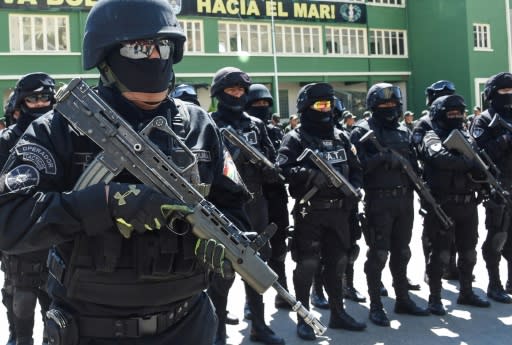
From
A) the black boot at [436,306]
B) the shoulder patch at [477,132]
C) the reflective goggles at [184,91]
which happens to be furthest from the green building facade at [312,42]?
the black boot at [436,306]

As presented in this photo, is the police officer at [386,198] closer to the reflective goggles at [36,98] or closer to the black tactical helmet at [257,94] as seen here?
the black tactical helmet at [257,94]

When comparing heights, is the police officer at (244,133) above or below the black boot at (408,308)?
above

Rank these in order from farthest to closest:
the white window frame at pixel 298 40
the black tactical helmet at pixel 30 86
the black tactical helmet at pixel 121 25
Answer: the white window frame at pixel 298 40 → the black tactical helmet at pixel 30 86 → the black tactical helmet at pixel 121 25

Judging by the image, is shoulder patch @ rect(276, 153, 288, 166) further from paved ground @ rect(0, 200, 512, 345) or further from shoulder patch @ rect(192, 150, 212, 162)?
shoulder patch @ rect(192, 150, 212, 162)

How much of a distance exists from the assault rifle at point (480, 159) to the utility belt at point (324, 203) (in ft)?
4.04

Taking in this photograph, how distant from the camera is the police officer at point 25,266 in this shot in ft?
14.9

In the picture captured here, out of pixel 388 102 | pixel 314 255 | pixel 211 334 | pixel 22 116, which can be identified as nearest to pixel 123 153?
pixel 211 334

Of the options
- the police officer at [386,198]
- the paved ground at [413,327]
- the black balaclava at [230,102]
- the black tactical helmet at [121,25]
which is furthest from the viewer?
the police officer at [386,198]

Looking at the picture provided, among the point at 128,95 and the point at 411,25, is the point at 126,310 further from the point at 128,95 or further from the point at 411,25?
the point at 411,25

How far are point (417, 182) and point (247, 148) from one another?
1627mm

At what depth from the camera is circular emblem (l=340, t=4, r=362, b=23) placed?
33.8m

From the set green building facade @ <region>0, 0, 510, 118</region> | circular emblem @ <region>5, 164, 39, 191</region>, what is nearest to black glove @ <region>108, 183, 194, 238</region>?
circular emblem @ <region>5, 164, 39, 191</region>

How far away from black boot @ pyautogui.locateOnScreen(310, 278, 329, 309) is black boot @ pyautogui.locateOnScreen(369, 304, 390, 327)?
65 cm

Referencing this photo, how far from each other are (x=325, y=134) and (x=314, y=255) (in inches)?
41.9
